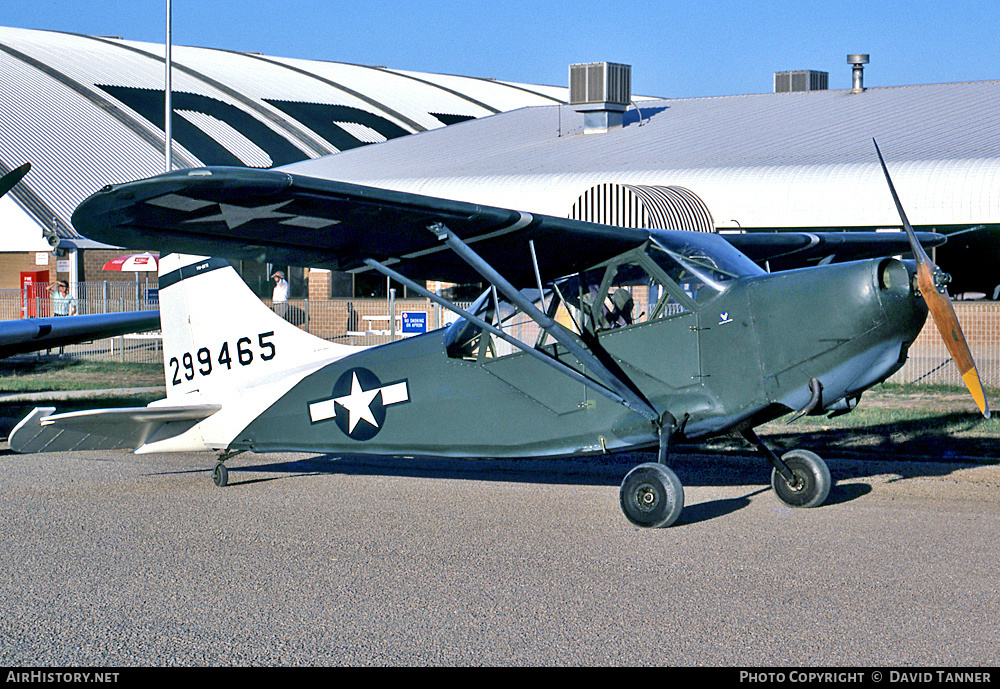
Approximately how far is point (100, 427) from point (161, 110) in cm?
3719

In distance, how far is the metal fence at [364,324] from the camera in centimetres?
1800

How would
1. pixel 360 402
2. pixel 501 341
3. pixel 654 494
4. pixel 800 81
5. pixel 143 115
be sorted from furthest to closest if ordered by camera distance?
pixel 143 115
pixel 800 81
pixel 501 341
pixel 360 402
pixel 654 494

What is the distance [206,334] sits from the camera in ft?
32.6

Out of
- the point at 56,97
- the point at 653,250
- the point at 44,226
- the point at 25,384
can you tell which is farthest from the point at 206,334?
the point at 56,97

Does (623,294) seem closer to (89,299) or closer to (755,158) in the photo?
(755,158)

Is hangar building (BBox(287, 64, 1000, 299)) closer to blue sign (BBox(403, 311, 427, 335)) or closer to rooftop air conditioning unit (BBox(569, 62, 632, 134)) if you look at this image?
rooftop air conditioning unit (BBox(569, 62, 632, 134))

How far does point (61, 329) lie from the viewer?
14.7 meters

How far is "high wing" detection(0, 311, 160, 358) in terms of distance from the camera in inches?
560

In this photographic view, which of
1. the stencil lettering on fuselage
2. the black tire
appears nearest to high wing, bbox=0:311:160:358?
the black tire

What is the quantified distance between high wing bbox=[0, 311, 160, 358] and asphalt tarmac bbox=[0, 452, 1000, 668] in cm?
454

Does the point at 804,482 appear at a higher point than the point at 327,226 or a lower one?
lower

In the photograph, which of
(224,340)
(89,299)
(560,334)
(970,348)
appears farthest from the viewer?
(89,299)

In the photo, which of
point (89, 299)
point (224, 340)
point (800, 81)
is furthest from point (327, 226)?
point (800, 81)
